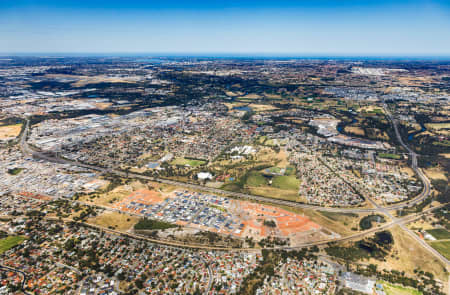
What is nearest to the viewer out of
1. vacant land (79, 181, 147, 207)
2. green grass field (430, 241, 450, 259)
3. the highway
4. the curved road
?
green grass field (430, 241, 450, 259)

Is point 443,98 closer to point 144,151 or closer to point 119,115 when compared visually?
point 144,151

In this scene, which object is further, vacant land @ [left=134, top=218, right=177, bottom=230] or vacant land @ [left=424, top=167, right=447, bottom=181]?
vacant land @ [left=424, top=167, right=447, bottom=181]

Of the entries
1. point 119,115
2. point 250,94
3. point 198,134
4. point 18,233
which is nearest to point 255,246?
point 18,233

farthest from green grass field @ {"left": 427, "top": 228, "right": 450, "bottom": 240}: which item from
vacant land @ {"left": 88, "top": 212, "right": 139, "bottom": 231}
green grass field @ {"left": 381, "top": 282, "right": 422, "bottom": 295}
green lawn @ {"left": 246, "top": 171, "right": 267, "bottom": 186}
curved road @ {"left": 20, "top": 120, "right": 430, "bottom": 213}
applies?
vacant land @ {"left": 88, "top": 212, "right": 139, "bottom": 231}

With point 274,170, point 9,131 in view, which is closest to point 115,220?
point 274,170

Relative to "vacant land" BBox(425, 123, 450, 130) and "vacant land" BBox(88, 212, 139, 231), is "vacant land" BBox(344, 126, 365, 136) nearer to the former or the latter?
"vacant land" BBox(425, 123, 450, 130)

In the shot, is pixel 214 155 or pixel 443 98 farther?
pixel 443 98
